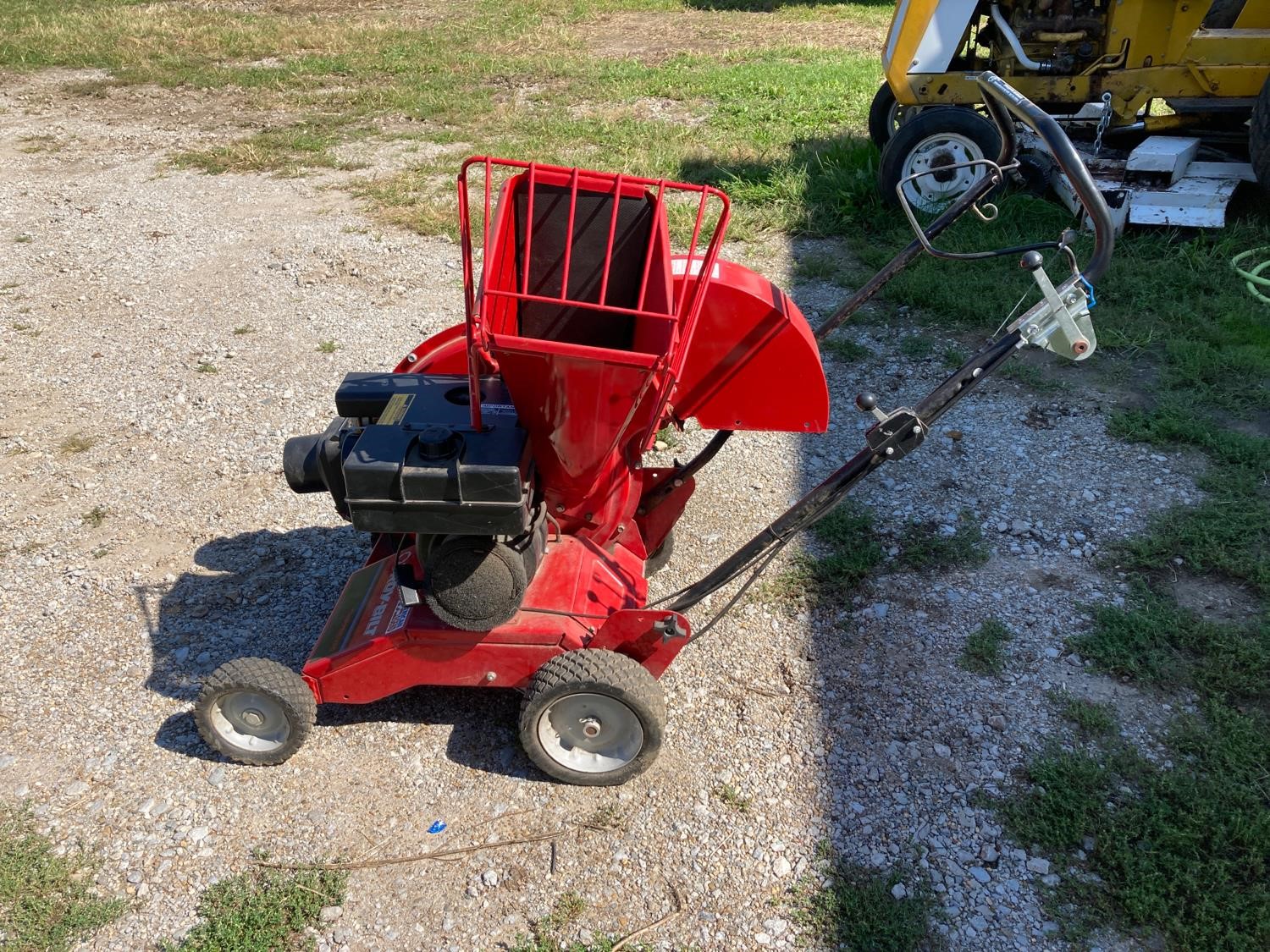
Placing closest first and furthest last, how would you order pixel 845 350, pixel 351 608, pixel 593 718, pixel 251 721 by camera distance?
pixel 593 718, pixel 251 721, pixel 351 608, pixel 845 350

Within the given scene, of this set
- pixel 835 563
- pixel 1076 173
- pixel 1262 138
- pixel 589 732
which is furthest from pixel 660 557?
pixel 1262 138

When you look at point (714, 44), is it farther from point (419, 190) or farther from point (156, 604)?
point (156, 604)

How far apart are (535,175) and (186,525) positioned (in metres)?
2.31

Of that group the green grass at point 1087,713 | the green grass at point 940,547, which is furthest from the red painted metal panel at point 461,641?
→ the green grass at point 1087,713

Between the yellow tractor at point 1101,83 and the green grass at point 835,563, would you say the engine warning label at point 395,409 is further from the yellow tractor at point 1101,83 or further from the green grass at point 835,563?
the yellow tractor at point 1101,83

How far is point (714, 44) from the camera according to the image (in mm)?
12633

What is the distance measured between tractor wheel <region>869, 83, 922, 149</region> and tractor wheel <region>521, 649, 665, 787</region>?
5868 mm

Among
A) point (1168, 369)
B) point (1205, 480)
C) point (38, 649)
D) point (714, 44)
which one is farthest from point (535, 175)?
point (714, 44)

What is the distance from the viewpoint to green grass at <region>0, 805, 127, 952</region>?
2619mm

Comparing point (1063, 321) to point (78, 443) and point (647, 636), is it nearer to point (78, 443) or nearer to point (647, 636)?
point (647, 636)

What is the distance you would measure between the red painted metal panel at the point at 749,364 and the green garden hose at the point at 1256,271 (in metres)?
3.69

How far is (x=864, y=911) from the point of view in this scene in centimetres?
262

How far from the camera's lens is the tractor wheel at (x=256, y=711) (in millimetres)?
2934

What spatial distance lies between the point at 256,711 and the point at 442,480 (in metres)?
1.07
